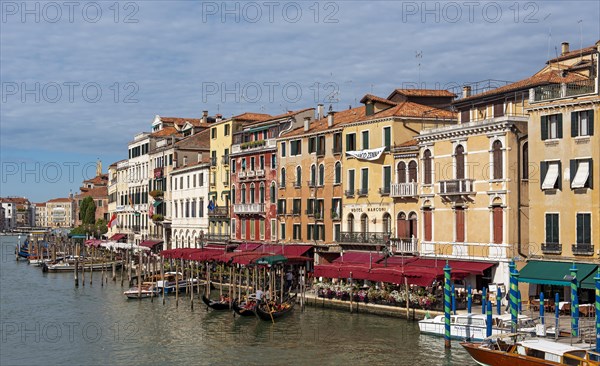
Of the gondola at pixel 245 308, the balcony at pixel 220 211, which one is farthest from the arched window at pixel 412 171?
the balcony at pixel 220 211

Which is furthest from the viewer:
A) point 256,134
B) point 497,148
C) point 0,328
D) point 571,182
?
point 256,134

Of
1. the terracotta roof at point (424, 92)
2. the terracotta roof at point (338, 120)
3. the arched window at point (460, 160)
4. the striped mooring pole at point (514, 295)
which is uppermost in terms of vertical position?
the terracotta roof at point (424, 92)

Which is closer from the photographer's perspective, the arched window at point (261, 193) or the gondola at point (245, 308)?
the gondola at point (245, 308)

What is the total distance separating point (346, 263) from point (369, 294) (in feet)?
13.6

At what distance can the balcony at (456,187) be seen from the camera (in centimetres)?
4016

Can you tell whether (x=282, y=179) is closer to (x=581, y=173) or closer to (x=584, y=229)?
(x=581, y=173)

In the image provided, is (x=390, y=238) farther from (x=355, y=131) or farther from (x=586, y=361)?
(x=586, y=361)

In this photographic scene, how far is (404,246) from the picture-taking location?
44812mm

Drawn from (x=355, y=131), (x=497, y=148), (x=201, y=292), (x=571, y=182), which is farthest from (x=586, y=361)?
(x=201, y=292)

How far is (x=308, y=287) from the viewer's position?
5069 centimetres

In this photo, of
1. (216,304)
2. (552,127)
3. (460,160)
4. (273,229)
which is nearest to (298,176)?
(273,229)

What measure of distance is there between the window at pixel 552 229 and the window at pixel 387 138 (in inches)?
468

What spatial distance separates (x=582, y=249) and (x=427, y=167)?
10.5 m

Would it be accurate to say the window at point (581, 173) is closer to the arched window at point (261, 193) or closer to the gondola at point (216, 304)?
the gondola at point (216, 304)
